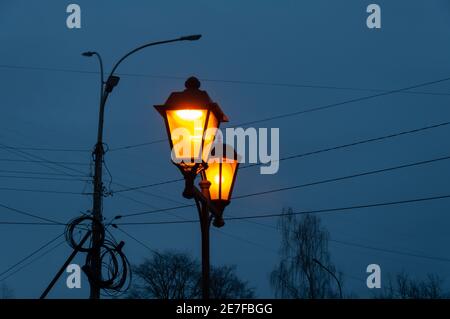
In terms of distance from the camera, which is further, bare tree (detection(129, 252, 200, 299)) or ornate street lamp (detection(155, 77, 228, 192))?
bare tree (detection(129, 252, 200, 299))

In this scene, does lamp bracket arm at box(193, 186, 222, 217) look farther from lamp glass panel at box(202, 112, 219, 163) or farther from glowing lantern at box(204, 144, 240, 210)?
lamp glass panel at box(202, 112, 219, 163)

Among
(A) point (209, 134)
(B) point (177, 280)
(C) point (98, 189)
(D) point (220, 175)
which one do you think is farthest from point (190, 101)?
(B) point (177, 280)

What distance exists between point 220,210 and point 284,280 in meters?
43.2

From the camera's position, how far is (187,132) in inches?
278

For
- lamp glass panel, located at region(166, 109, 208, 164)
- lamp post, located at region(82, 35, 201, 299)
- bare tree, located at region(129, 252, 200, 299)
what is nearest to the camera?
lamp glass panel, located at region(166, 109, 208, 164)

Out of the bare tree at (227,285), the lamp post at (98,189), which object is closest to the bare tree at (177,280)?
the bare tree at (227,285)

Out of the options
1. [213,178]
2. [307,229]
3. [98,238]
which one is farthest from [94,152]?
[307,229]

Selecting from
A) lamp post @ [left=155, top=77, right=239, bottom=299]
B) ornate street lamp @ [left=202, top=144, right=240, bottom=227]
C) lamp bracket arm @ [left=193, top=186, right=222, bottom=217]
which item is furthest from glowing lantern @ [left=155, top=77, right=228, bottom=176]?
ornate street lamp @ [left=202, top=144, right=240, bottom=227]

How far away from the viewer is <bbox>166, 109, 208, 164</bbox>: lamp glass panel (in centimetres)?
707

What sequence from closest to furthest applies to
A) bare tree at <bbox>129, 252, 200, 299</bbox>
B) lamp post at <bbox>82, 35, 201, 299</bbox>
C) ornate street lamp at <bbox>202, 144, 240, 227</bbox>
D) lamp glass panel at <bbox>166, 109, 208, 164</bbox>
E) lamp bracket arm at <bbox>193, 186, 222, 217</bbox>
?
1. lamp glass panel at <bbox>166, 109, 208, 164</bbox>
2. lamp bracket arm at <bbox>193, 186, 222, 217</bbox>
3. ornate street lamp at <bbox>202, 144, 240, 227</bbox>
4. lamp post at <bbox>82, 35, 201, 299</bbox>
5. bare tree at <bbox>129, 252, 200, 299</bbox>

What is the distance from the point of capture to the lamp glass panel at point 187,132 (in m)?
7.07

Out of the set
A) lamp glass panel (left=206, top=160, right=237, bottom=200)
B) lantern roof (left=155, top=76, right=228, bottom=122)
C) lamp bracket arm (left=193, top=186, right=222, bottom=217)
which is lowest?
lamp bracket arm (left=193, top=186, right=222, bottom=217)

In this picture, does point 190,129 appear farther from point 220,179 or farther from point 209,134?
point 220,179
